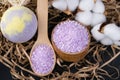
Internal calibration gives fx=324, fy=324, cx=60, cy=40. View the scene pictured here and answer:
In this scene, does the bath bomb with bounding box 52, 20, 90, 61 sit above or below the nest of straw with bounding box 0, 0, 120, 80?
above

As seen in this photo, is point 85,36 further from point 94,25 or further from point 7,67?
point 7,67

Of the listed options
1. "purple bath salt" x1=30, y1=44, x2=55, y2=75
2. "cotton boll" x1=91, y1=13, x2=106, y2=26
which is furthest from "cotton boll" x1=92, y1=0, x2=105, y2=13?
"purple bath salt" x1=30, y1=44, x2=55, y2=75

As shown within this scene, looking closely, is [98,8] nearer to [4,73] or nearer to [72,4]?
[72,4]

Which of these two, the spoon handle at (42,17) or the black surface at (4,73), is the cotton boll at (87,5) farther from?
the black surface at (4,73)

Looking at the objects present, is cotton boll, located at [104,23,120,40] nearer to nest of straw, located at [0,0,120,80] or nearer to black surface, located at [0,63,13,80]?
nest of straw, located at [0,0,120,80]

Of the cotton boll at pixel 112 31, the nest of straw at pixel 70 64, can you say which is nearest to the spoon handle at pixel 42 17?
the nest of straw at pixel 70 64

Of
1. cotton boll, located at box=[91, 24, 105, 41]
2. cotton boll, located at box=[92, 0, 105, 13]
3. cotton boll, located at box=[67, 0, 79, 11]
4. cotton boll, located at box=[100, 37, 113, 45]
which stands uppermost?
cotton boll, located at box=[67, 0, 79, 11]

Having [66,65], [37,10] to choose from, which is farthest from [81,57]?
[37,10]
